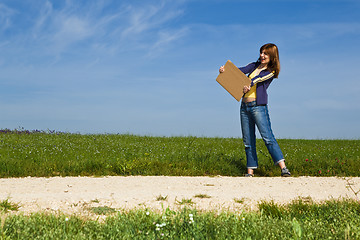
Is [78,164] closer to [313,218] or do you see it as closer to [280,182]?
[280,182]

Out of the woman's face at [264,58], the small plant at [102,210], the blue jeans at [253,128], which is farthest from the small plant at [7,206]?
the woman's face at [264,58]

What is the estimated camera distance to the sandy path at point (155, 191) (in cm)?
486

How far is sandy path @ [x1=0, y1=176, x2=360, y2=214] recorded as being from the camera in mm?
4863

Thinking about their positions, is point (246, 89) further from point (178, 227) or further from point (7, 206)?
point (7, 206)

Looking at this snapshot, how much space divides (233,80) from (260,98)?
70 centimetres

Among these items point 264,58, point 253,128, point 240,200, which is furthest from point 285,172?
point 240,200

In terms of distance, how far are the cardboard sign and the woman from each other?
0.30ft

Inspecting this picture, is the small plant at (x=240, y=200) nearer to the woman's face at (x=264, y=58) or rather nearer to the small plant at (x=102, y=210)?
A: the small plant at (x=102, y=210)

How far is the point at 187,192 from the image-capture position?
5707 mm

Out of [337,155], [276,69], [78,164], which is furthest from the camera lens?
[337,155]

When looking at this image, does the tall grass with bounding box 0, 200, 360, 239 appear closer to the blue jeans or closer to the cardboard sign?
the blue jeans

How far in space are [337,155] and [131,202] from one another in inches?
307

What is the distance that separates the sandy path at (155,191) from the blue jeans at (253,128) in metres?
0.66

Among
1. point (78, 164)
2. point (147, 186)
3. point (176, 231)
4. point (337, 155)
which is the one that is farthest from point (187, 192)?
point (337, 155)
